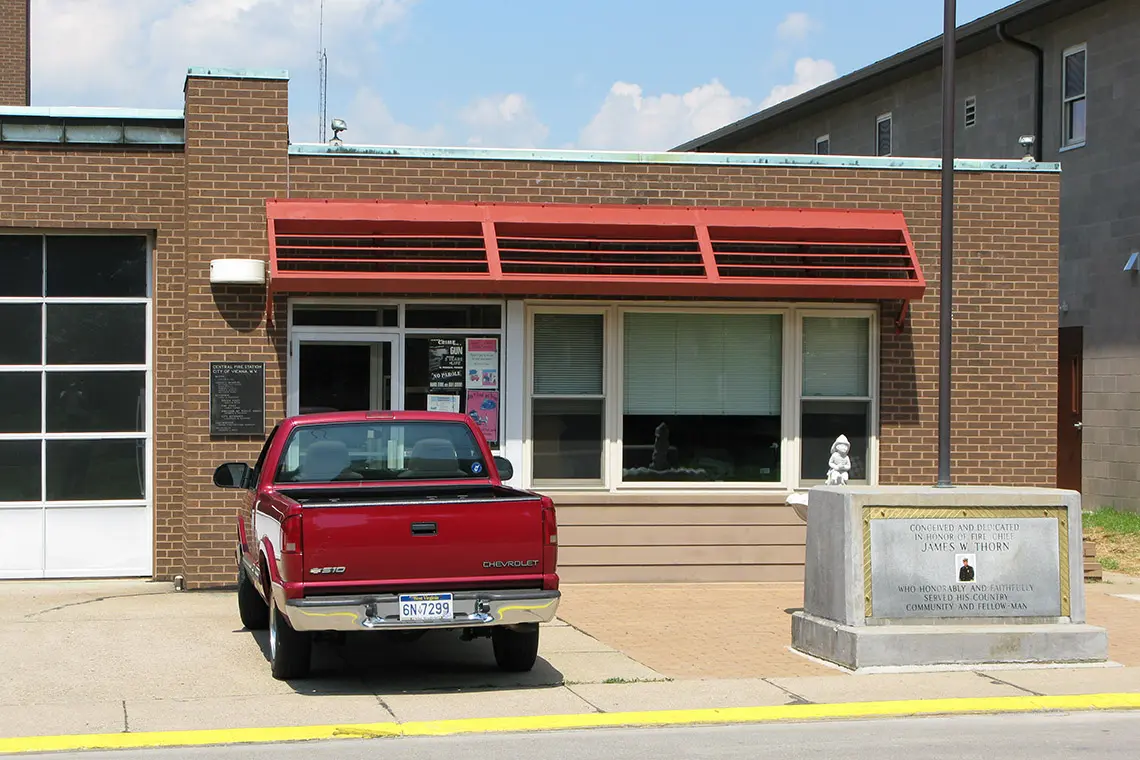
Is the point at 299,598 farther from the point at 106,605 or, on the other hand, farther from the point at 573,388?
the point at 573,388

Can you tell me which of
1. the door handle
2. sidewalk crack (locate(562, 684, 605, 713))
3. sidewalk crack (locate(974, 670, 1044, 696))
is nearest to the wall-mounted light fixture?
the door handle

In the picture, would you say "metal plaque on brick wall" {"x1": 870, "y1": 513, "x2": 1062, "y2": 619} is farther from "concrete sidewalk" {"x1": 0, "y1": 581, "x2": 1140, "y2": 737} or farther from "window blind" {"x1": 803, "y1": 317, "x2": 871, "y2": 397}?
"window blind" {"x1": 803, "y1": 317, "x2": 871, "y2": 397}

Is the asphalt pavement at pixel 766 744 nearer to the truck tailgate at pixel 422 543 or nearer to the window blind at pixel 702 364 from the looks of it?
the truck tailgate at pixel 422 543

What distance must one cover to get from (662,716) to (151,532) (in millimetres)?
7418

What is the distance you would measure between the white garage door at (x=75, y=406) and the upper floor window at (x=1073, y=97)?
14.3 metres

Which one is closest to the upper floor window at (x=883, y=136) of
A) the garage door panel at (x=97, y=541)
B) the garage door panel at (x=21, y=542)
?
the garage door panel at (x=97, y=541)

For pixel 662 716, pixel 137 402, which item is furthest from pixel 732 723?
pixel 137 402

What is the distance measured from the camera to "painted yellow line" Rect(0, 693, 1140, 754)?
26.2ft

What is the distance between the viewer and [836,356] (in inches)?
600

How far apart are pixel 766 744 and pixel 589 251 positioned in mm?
7260

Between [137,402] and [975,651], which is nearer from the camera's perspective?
[975,651]

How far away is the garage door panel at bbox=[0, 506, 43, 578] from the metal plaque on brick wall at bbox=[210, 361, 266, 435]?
6.60 ft

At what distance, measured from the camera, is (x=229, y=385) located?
14.1m

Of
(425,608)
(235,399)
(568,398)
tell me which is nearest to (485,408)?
(568,398)
